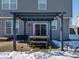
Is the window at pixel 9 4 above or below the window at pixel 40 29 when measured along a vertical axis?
above

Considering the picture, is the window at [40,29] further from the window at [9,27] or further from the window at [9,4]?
the window at [9,4]

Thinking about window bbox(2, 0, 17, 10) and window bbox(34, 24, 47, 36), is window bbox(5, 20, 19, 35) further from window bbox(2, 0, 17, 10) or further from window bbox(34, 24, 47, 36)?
window bbox(34, 24, 47, 36)

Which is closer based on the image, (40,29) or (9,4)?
(9,4)

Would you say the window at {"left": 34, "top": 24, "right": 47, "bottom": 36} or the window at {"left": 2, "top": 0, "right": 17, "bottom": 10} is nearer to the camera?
the window at {"left": 2, "top": 0, "right": 17, "bottom": 10}

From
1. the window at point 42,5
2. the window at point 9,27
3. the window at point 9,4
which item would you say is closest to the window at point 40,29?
the window at point 42,5

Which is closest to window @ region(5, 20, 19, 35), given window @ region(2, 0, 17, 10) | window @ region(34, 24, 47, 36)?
window @ region(2, 0, 17, 10)

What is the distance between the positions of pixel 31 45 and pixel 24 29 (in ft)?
26.9

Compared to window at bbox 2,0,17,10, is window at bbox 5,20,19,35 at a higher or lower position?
lower

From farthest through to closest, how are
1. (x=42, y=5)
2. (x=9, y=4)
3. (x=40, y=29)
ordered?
(x=40, y=29), (x=9, y=4), (x=42, y=5)

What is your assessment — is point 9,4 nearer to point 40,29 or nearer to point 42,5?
point 42,5

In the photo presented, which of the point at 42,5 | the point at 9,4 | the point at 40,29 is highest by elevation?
the point at 9,4

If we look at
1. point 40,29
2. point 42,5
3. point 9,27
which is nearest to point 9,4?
point 9,27

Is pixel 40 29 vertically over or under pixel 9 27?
under

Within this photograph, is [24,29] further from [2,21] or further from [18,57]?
[18,57]
